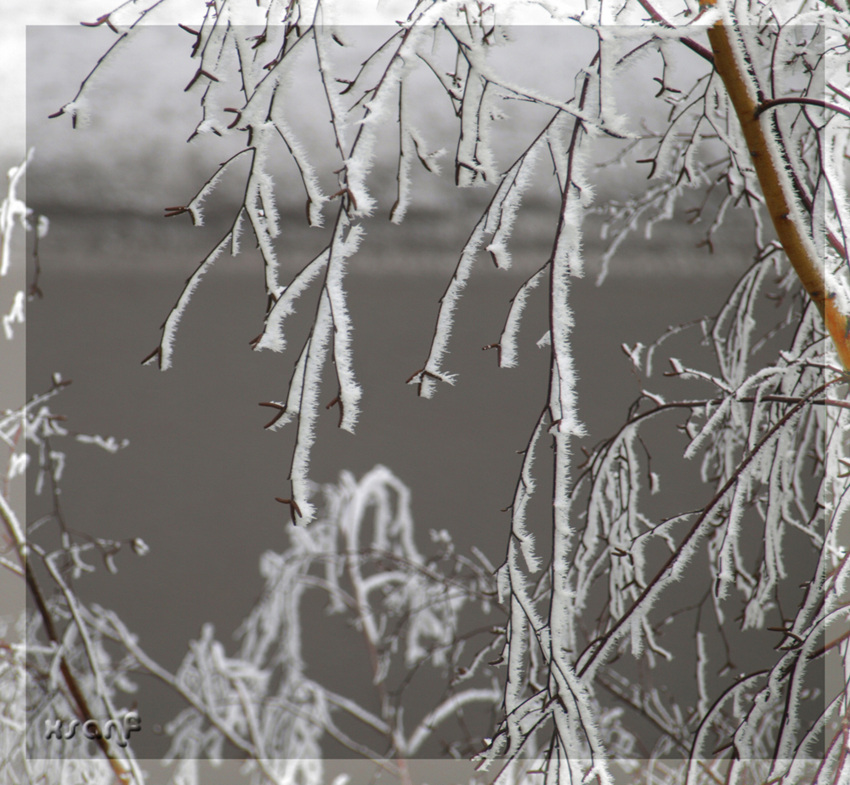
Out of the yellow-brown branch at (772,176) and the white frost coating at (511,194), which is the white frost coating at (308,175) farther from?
the yellow-brown branch at (772,176)

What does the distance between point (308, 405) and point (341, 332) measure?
0.05m

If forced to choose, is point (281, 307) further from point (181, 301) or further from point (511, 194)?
point (511, 194)

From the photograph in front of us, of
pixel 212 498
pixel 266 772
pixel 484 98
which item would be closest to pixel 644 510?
pixel 212 498

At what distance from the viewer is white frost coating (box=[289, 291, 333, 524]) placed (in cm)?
44

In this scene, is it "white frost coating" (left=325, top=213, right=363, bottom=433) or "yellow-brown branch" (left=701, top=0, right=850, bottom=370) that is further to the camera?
"yellow-brown branch" (left=701, top=0, right=850, bottom=370)

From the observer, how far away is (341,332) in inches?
17.5

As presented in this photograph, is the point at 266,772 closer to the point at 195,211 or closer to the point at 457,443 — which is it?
the point at 195,211

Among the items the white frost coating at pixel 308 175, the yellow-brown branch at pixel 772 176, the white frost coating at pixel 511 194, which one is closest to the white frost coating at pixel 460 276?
the white frost coating at pixel 511 194

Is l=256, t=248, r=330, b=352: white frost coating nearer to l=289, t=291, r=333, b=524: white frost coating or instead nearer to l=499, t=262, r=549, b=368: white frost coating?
l=289, t=291, r=333, b=524: white frost coating

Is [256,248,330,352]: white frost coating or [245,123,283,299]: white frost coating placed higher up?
[245,123,283,299]: white frost coating

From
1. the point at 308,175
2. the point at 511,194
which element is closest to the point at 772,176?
the point at 511,194

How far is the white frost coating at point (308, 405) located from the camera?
44 centimetres

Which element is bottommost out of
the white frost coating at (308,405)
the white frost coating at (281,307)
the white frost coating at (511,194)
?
the white frost coating at (308,405)

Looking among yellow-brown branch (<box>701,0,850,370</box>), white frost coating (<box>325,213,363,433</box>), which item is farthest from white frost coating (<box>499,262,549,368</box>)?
yellow-brown branch (<box>701,0,850,370</box>)
